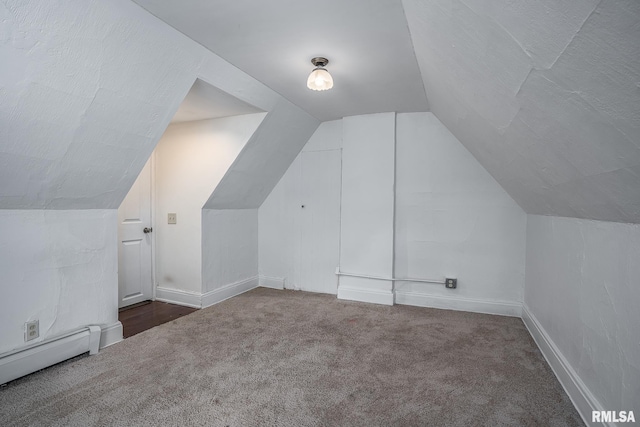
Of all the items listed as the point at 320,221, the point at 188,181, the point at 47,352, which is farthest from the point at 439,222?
the point at 47,352

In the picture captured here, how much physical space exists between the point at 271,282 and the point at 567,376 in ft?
10.3

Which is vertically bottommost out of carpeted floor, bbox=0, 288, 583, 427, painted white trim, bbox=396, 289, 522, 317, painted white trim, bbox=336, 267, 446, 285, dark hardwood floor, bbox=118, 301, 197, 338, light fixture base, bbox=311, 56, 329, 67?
dark hardwood floor, bbox=118, 301, 197, 338

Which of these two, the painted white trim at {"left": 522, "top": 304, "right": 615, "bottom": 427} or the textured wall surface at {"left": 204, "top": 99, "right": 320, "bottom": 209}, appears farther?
the textured wall surface at {"left": 204, "top": 99, "right": 320, "bottom": 209}

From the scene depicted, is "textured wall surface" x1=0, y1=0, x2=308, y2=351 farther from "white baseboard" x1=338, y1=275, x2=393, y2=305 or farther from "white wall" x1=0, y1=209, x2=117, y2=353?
"white baseboard" x1=338, y1=275, x2=393, y2=305

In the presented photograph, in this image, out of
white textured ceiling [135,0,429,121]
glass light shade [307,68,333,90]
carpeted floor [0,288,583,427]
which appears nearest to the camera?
carpeted floor [0,288,583,427]

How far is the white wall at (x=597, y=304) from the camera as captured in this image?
52.6 inches

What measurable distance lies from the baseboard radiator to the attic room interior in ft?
0.05

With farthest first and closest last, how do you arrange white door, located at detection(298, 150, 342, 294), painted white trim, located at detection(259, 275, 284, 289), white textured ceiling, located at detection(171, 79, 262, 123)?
painted white trim, located at detection(259, 275, 284, 289), white door, located at detection(298, 150, 342, 294), white textured ceiling, located at detection(171, 79, 262, 123)

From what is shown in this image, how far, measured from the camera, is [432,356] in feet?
7.85

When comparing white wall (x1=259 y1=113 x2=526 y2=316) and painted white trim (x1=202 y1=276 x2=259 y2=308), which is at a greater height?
white wall (x1=259 y1=113 x2=526 y2=316)

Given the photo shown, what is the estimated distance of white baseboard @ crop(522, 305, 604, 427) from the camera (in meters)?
1.64

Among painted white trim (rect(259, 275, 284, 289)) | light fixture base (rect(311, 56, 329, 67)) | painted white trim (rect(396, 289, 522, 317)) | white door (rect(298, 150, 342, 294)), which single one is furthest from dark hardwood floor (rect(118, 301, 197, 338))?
light fixture base (rect(311, 56, 329, 67))

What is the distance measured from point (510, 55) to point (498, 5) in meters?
0.22

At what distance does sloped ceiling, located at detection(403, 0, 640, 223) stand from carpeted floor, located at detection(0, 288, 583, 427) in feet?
3.63
